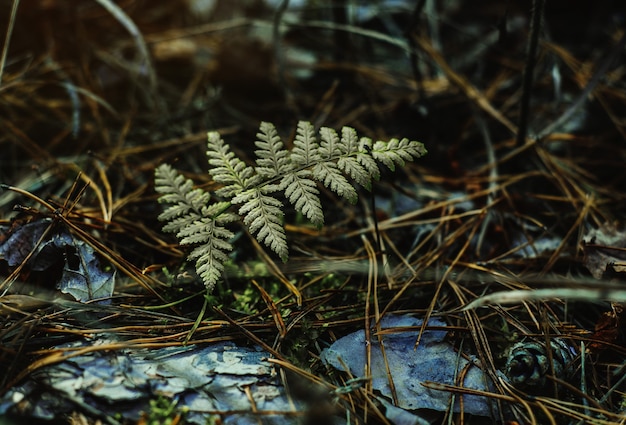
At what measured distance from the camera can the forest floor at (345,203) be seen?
168 cm

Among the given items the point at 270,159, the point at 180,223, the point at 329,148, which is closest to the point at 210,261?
the point at 180,223

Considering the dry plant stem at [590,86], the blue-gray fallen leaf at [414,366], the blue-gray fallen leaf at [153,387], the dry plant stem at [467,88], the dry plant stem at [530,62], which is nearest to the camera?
the blue-gray fallen leaf at [153,387]

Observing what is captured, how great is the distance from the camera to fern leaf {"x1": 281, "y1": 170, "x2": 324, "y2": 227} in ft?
5.38

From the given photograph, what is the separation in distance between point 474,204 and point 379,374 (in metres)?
1.19

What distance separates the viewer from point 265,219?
66.5 inches

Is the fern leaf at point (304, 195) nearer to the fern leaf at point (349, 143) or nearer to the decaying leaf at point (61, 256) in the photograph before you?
the fern leaf at point (349, 143)

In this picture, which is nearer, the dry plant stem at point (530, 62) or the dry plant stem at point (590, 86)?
the dry plant stem at point (530, 62)

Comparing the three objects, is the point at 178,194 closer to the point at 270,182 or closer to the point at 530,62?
the point at 270,182

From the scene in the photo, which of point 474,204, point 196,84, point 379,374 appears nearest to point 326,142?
point 379,374

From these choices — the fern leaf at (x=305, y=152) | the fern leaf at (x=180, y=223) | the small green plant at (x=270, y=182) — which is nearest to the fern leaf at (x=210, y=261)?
the small green plant at (x=270, y=182)

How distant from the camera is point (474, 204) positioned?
8.13ft

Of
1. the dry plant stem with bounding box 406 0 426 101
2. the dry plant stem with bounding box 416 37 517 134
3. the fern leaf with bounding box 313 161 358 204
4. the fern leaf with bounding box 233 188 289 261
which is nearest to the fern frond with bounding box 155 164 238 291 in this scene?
the fern leaf with bounding box 233 188 289 261

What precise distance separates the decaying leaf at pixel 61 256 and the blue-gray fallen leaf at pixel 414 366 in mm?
956

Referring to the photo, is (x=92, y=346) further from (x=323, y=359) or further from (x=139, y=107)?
(x=139, y=107)
